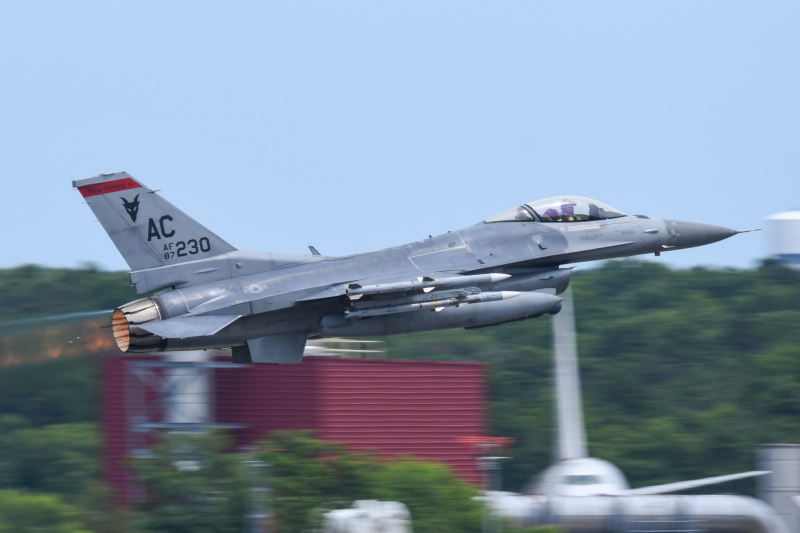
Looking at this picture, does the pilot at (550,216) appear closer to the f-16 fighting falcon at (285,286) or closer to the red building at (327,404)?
the f-16 fighting falcon at (285,286)

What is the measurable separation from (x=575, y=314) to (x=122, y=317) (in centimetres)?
6313

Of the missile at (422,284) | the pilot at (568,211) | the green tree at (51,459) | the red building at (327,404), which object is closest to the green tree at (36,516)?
the red building at (327,404)

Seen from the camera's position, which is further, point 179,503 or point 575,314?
point 575,314

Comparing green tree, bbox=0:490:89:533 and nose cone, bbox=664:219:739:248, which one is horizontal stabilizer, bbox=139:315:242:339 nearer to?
nose cone, bbox=664:219:739:248

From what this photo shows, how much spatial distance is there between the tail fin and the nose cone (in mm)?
10087

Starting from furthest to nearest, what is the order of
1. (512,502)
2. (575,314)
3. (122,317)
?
(575,314), (512,502), (122,317)

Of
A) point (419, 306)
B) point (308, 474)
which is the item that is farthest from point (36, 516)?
point (419, 306)

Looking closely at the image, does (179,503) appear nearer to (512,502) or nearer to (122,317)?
(512,502)

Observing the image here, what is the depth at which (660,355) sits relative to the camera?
256 feet

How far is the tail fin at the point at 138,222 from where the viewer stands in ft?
77.5

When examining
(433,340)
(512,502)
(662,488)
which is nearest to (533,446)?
(433,340)

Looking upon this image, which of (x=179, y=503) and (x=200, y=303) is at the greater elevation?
(x=200, y=303)

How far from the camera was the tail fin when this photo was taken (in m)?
23.6

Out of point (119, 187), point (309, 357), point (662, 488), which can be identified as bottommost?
point (662, 488)
